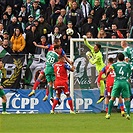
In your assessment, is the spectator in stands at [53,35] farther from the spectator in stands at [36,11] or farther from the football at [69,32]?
the spectator in stands at [36,11]

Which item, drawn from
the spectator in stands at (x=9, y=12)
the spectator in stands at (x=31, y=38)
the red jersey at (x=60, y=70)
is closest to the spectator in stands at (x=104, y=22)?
the spectator in stands at (x=31, y=38)

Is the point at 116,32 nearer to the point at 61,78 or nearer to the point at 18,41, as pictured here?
the point at 18,41

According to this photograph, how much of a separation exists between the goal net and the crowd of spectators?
0.91 m

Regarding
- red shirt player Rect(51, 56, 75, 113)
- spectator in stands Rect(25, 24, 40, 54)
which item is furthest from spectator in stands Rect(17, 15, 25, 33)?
red shirt player Rect(51, 56, 75, 113)

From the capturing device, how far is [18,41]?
93.8 ft

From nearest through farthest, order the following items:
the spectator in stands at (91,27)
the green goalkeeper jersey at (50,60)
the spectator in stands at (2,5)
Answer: the green goalkeeper jersey at (50,60) → the spectator in stands at (91,27) → the spectator in stands at (2,5)

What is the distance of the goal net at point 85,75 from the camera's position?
90.6ft

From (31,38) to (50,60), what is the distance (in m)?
2.84

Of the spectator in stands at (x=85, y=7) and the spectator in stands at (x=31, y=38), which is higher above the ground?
the spectator in stands at (x=85, y=7)

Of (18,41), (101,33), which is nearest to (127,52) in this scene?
(101,33)

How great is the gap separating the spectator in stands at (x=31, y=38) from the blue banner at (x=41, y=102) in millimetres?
1995

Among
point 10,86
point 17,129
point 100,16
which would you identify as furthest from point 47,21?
point 17,129

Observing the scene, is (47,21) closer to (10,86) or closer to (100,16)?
(100,16)

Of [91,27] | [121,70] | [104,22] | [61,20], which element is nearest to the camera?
[121,70]
